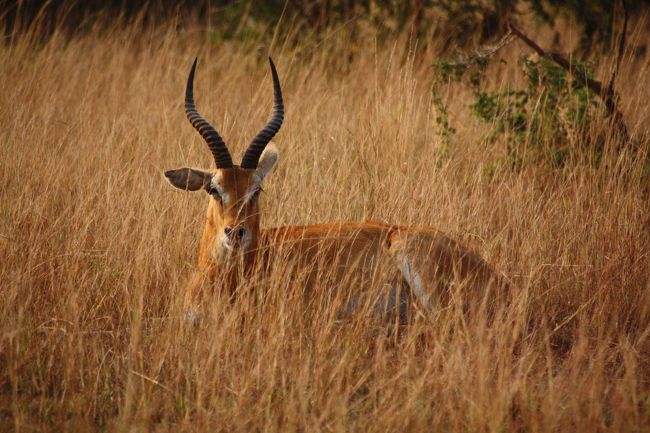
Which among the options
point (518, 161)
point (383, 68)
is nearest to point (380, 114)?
point (518, 161)

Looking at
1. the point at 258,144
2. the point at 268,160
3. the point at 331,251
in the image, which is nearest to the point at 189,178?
the point at 258,144

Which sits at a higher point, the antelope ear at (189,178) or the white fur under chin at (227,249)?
the antelope ear at (189,178)

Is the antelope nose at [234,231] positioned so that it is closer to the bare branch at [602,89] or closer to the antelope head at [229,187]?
the antelope head at [229,187]

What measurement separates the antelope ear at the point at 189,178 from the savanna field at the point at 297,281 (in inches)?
15.1

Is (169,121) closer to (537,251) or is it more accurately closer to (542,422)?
(537,251)

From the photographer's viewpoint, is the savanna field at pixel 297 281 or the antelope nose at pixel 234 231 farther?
the antelope nose at pixel 234 231

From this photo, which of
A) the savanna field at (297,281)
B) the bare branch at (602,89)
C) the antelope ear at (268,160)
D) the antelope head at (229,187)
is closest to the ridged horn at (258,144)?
the antelope head at (229,187)

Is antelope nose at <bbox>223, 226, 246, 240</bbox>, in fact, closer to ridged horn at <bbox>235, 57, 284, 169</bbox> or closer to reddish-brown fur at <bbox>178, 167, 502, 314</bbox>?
reddish-brown fur at <bbox>178, 167, 502, 314</bbox>

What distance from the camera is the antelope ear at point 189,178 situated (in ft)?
16.9

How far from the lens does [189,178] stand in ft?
17.0

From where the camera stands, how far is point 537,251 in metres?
5.57

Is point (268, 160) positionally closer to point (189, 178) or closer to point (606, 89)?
point (189, 178)

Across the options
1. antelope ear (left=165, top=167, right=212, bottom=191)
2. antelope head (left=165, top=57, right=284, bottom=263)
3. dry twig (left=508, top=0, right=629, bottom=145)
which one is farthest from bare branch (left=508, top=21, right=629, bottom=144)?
antelope ear (left=165, top=167, right=212, bottom=191)

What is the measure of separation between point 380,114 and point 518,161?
128cm
